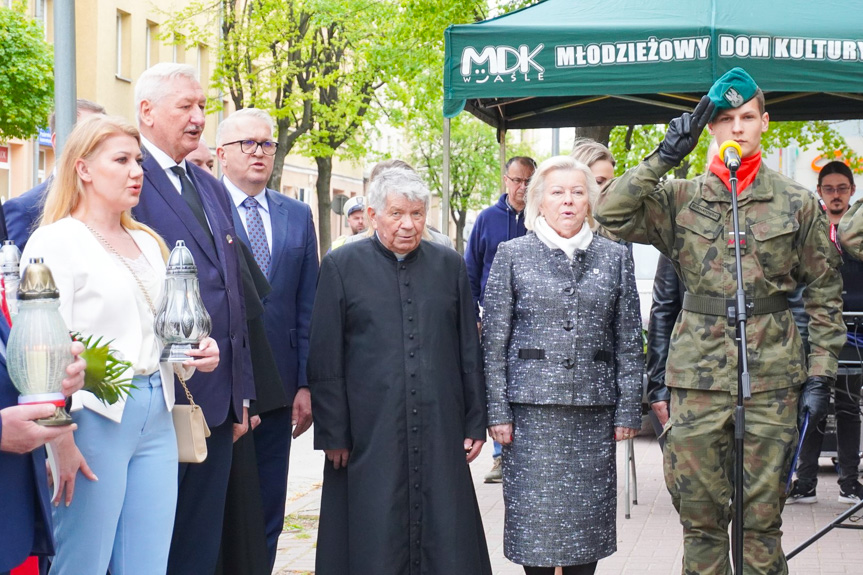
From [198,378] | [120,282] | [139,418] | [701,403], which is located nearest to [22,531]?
[139,418]

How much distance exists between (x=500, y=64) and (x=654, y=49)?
0.86 metres

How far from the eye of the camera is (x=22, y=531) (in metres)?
3.27

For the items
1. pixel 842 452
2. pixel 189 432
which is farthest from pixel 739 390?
pixel 842 452

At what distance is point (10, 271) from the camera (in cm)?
350

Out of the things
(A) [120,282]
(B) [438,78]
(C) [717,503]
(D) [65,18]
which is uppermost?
(B) [438,78]

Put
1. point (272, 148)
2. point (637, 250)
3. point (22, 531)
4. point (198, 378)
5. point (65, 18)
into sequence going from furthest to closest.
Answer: point (637, 250) < point (65, 18) < point (272, 148) < point (198, 378) < point (22, 531)

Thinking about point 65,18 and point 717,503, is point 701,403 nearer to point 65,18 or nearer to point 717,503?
point 717,503

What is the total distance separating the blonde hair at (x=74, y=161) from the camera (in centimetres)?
393

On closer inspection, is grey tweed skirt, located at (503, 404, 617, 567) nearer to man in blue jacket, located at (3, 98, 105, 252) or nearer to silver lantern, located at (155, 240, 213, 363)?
silver lantern, located at (155, 240, 213, 363)

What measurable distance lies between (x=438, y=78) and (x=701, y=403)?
1615 cm

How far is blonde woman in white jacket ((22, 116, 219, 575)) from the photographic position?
3.72 m

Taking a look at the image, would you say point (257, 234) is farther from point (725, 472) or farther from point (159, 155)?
point (725, 472)

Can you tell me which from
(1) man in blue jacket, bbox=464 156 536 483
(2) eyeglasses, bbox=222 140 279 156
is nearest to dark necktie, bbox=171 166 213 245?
(2) eyeglasses, bbox=222 140 279 156

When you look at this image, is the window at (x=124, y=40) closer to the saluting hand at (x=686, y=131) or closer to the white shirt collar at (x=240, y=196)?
the white shirt collar at (x=240, y=196)
